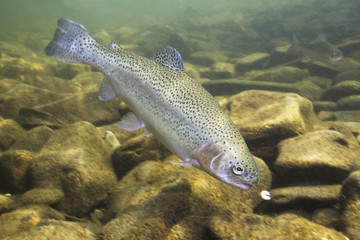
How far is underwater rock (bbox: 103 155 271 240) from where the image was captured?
2.31m

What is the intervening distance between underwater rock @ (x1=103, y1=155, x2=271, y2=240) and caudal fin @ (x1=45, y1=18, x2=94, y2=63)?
1.99 m

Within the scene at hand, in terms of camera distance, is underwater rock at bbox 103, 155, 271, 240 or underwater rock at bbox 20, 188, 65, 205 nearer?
underwater rock at bbox 103, 155, 271, 240

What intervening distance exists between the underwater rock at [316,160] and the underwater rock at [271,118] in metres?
0.43

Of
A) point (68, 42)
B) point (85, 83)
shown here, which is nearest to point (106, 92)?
point (68, 42)

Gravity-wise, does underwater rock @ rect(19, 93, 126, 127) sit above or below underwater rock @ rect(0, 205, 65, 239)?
above

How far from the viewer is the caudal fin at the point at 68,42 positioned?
319 cm

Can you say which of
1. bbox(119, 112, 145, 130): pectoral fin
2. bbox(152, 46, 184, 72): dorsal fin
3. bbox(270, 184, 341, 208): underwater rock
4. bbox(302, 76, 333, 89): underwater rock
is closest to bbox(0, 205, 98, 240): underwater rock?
bbox(119, 112, 145, 130): pectoral fin

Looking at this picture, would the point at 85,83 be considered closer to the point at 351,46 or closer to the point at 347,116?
the point at 347,116

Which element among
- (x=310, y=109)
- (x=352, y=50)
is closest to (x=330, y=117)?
(x=310, y=109)

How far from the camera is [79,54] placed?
125 inches

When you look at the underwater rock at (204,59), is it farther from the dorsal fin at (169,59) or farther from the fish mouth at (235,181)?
the fish mouth at (235,181)

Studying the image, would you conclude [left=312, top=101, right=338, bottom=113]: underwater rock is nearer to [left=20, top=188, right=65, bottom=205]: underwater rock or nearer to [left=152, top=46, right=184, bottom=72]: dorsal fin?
[left=152, top=46, right=184, bottom=72]: dorsal fin

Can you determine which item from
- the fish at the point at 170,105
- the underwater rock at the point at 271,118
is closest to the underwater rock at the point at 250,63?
the underwater rock at the point at 271,118

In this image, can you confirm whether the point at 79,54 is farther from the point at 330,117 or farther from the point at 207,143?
the point at 330,117
